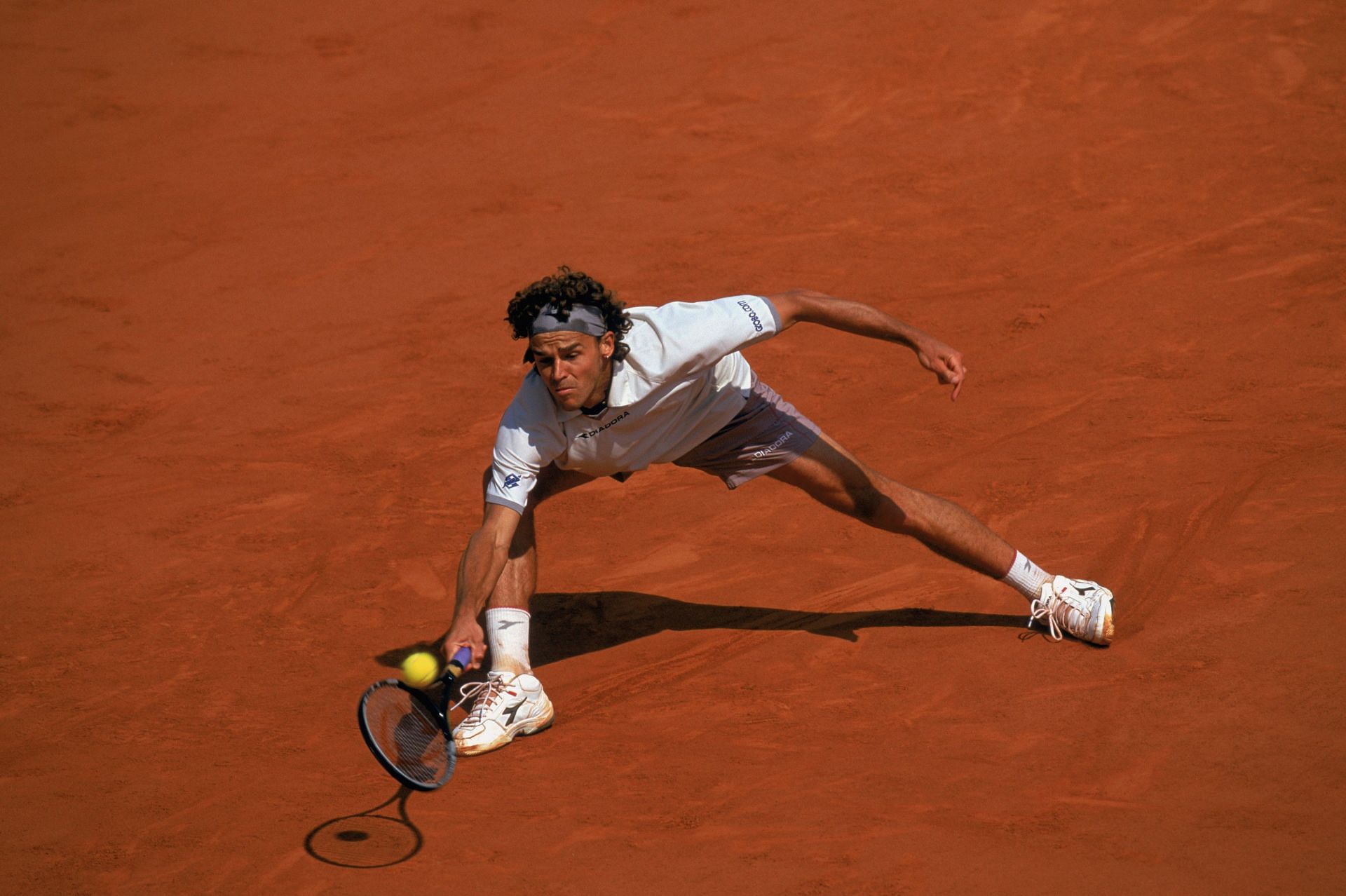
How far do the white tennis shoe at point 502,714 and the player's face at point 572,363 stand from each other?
1042mm

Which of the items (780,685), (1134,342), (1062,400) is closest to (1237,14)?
(1134,342)

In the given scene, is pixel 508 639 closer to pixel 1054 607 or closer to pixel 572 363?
pixel 572 363

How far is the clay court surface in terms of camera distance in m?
4.67

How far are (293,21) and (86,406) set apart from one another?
5644 mm

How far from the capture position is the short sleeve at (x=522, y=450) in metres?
4.99

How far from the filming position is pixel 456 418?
7.78 m

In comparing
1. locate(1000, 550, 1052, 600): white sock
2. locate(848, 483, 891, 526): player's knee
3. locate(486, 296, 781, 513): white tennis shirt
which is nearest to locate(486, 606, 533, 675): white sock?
locate(486, 296, 781, 513): white tennis shirt

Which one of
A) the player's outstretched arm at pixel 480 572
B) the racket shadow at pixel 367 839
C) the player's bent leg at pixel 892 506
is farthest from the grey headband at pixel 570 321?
the racket shadow at pixel 367 839

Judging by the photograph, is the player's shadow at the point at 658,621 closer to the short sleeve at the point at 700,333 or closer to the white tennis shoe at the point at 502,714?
the white tennis shoe at the point at 502,714

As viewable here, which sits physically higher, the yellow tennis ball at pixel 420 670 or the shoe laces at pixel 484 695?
the yellow tennis ball at pixel 420 670

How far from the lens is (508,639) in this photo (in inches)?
209

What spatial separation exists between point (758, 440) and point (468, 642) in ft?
5.04

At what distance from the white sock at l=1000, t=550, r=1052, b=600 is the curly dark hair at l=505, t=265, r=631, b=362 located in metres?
1.84

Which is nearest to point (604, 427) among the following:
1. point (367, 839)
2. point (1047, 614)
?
point (367, 839)
